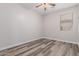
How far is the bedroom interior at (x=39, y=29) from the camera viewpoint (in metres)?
1.41

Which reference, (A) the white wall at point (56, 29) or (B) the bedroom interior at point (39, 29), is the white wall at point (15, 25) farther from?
(A) the white wall at point (56, 29)

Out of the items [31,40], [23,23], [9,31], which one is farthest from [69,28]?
[9,31]

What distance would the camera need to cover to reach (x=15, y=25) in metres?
2.15

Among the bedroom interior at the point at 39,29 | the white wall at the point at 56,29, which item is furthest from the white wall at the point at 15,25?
the white wall at the point at 56,29

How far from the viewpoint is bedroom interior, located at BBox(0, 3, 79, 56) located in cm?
141

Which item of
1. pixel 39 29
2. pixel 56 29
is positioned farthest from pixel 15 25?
pixel 56 29

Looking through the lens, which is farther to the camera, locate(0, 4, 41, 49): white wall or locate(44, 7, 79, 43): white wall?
locate(0, 4, 41, 49): white wall

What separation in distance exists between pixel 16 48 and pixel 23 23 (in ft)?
2.48

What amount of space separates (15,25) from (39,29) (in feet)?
3.11

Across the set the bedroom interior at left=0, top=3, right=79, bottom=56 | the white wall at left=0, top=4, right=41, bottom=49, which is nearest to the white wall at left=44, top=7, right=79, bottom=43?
the bedroom interior at left=0, top=3, right=79, bottom=56

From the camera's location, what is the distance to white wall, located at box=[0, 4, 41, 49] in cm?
187

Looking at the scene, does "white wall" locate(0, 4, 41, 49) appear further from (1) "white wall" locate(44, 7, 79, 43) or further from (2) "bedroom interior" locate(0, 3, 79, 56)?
(1) "white wall" locate(44, 7, 79, 43)

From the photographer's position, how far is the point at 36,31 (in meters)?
1.64

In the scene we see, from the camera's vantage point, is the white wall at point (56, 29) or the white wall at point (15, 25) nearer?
the white wall at point (56, 29)
